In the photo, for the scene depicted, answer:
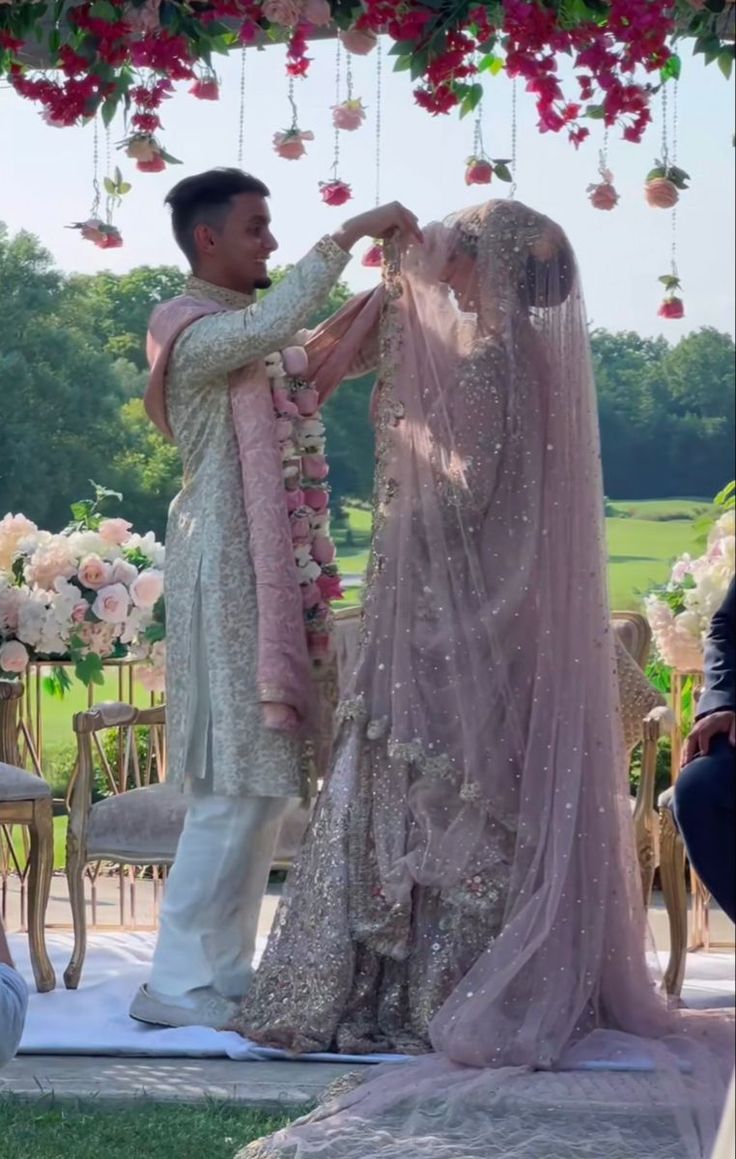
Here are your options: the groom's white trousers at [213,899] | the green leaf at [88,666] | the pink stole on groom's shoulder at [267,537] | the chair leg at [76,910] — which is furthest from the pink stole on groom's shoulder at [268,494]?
the green leaf at [88,666]

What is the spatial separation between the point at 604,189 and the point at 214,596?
4.53ft

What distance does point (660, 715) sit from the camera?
4.19 m

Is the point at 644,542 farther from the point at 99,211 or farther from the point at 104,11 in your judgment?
the point at 104,11

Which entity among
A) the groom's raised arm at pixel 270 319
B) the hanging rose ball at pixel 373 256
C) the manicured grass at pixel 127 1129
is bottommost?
the manicured grass at pixel 127 1129

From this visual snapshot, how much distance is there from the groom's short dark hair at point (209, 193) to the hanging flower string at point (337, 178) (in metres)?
0.25

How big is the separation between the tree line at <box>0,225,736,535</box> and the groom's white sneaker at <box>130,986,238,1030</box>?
Result: 167 cm

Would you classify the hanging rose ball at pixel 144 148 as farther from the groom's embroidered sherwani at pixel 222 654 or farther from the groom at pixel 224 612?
the groom's embroidered sherwani at pixel 222 654

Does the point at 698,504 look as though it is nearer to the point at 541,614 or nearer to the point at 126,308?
the point at 126,308

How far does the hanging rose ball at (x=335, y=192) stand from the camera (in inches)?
169

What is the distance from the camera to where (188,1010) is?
3.94 m

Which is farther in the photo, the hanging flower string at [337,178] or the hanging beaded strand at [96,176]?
the hanging beaded strand at [96,176]

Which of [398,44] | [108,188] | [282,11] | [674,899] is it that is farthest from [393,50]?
[674,899]

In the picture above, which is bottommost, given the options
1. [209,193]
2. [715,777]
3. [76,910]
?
[76,910]

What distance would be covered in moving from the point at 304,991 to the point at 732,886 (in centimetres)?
125
